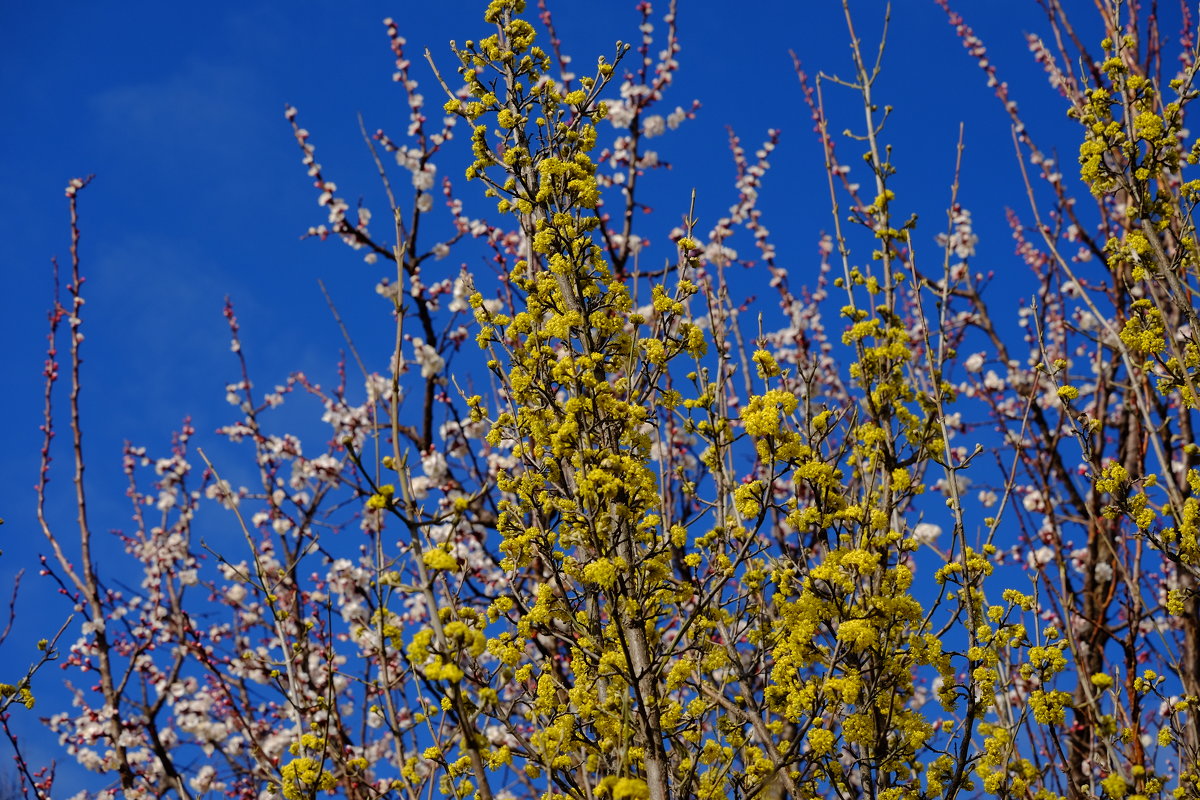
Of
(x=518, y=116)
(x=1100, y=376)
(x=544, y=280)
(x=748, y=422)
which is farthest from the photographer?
(x=1100, y=376)

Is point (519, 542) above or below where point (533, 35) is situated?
below

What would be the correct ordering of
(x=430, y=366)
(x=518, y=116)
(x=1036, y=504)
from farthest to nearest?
(x=1036, y=504), (x=430, y=366), (x=518, y=116)

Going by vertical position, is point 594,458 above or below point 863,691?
above

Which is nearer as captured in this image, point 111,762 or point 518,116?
point 518,116

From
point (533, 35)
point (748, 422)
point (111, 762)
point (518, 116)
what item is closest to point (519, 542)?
point (748, 422)

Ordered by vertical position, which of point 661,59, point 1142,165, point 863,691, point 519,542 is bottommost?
point 863,691

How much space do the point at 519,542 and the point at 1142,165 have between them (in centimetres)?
331

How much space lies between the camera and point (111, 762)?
6.87 metres

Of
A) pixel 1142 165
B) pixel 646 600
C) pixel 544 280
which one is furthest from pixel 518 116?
pixel 1142 165

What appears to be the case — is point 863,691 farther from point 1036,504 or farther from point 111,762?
point 1036,504

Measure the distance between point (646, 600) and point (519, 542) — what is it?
56cm

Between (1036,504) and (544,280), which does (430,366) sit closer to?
(544,280)

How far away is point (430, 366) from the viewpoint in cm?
857

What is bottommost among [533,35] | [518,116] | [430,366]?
[518,116]
